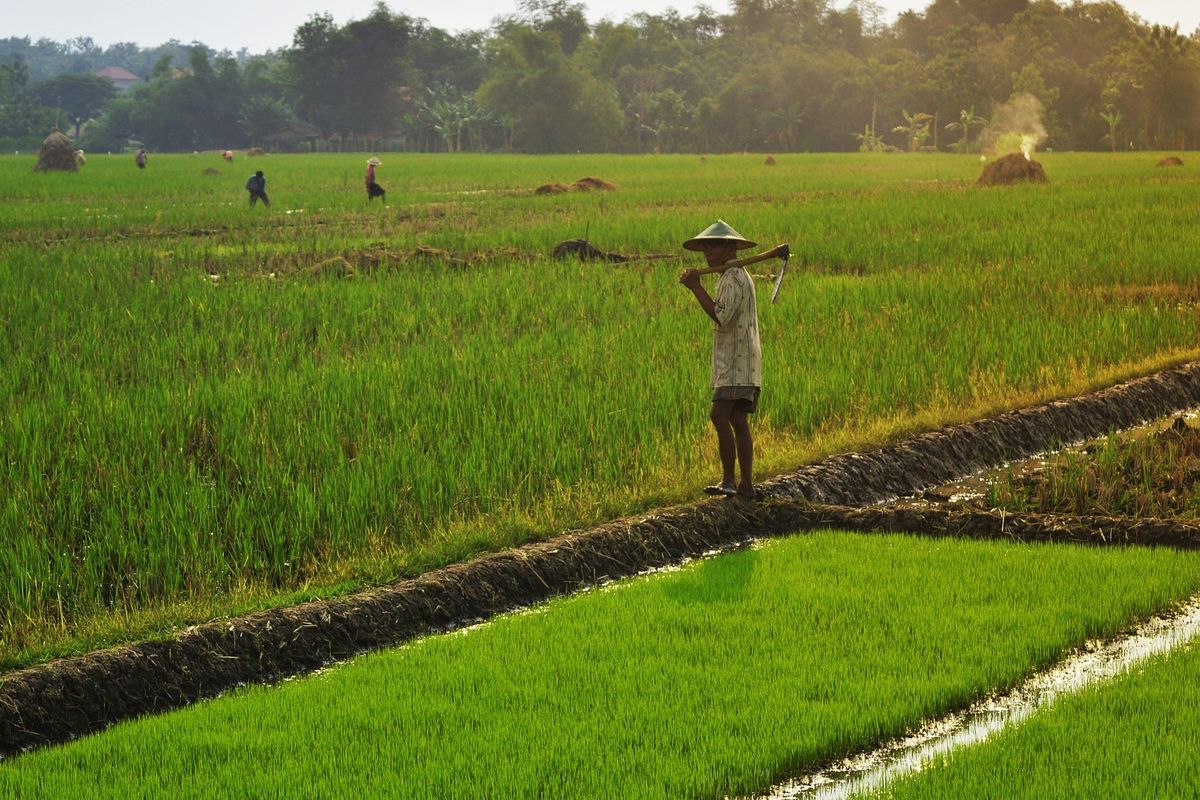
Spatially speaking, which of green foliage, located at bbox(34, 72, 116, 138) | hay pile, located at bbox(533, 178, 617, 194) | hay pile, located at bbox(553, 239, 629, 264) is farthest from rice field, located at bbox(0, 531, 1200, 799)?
green foliage, located at bbox(34, 72, 116, 138)

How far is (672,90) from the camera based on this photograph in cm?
7769

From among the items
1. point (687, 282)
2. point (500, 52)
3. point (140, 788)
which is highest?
point (500, 52)

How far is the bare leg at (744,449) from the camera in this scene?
247 inches

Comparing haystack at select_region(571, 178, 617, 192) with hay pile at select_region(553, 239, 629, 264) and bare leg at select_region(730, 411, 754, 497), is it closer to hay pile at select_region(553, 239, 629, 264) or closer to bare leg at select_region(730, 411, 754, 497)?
hay pile at select_region(553, 239, 629, 264)

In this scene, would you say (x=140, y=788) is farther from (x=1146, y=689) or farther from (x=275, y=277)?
(x=275, y=277)

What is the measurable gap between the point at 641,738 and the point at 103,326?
26.8 ft

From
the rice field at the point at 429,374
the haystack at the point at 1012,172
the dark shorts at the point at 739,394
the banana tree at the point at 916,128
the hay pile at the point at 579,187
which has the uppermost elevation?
the banana tree at the point at 916,128

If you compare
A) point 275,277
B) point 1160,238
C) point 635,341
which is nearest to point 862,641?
point 635,341

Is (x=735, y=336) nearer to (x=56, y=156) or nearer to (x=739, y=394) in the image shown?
(x=739, y=394)

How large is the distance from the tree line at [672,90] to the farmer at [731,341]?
187ft

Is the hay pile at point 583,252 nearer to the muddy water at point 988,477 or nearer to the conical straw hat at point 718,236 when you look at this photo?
the muddy water at point 988,477

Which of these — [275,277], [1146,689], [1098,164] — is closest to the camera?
[1146,689]

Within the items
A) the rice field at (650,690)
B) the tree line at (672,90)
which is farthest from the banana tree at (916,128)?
the rice field at (650,690)

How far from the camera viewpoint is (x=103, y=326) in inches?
430
